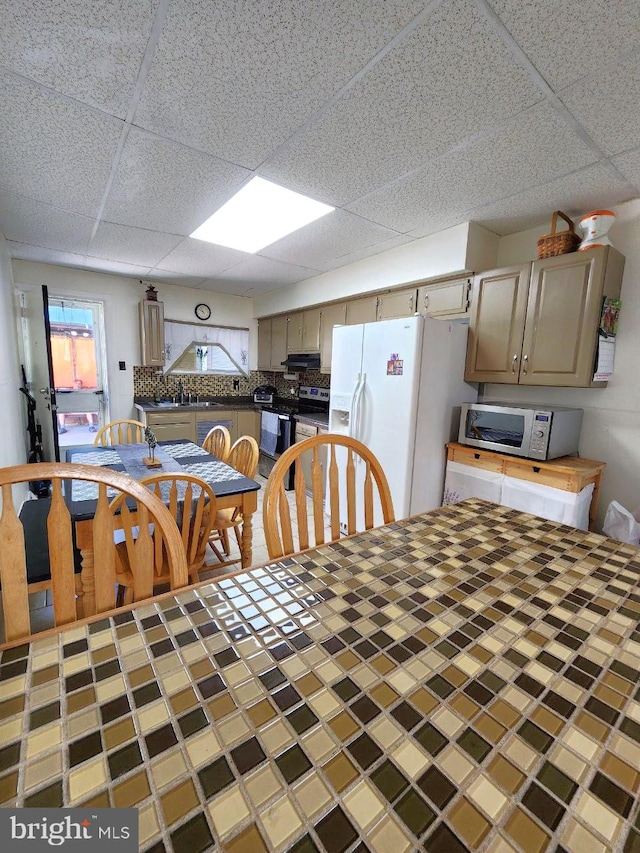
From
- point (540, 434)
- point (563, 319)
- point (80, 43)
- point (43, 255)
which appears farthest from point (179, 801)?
point (43, 255)

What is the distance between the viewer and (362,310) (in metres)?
3.52

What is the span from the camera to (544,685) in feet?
1.92

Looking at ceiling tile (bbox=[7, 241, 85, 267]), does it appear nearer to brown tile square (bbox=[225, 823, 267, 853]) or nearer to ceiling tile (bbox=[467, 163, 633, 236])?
ceiling tile (bbox=[467, 163, 633, 236])

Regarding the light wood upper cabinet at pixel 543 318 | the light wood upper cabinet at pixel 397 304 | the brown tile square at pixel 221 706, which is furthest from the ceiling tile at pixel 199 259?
the brown tile square at pixel 221 706

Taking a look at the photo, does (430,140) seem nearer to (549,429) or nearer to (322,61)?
(322,61)

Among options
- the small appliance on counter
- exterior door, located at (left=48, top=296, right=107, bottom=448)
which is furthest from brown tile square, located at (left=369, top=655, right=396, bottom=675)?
exterior door, located at (left=48, top=296, right=107, bottom=448)

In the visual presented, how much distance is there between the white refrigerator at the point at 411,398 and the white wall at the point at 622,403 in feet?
2.55

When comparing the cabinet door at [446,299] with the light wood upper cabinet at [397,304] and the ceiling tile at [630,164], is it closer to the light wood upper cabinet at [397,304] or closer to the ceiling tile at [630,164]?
the light wood upper cabinet at [397,304]

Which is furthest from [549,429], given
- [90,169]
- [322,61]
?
[90,169]

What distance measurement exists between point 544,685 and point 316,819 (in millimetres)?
405

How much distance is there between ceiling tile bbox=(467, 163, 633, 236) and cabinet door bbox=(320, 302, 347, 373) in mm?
1644

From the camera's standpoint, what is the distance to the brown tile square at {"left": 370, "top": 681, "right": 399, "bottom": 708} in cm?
55

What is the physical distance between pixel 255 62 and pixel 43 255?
11.4ft

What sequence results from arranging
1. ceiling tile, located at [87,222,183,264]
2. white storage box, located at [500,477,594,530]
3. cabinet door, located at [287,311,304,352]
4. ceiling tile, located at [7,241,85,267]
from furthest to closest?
cabinet door, located at [287,311,304,352] < ceiling tile, located at [7,241,85,267] < ceiling tile, located at [87,222,183,264] < white storage box, located at [500,477,594,530]
